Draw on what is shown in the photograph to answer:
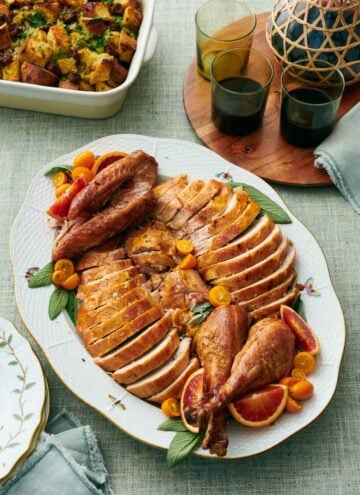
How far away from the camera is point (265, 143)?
3947mm

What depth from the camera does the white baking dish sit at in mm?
3738

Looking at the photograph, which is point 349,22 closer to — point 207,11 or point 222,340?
point 207,11

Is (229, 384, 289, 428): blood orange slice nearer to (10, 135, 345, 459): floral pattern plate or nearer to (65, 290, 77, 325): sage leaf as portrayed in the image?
(10, 135, 345, 459): floral pattern plate

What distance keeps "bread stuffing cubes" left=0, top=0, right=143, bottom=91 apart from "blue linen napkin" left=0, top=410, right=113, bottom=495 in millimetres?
1904

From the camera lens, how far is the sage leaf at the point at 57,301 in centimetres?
322

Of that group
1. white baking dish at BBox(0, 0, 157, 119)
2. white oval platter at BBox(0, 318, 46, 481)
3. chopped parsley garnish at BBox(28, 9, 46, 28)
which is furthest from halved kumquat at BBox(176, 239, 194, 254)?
chopped parsley garnish at BBox(28, 9, 46, 28)

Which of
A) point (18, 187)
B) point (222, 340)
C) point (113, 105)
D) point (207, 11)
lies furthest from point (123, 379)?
point (207, 11)

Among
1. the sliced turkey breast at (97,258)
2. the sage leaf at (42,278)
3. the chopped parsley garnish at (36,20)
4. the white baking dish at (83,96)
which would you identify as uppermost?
the chopped parsley garnish at (36,20)

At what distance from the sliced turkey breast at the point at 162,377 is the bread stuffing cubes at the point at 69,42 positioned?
5.41 ft

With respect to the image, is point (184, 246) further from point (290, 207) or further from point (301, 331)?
point (290, 207)

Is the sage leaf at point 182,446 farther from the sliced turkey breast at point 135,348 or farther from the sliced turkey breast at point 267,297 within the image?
→ the sliced turkey breast at point 267,297

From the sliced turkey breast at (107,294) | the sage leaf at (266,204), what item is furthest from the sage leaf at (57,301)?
the sage leaf at (266,204)

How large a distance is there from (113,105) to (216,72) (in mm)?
618

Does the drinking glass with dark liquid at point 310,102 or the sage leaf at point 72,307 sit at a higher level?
the drinking glass with dark liquid at point 310,102
